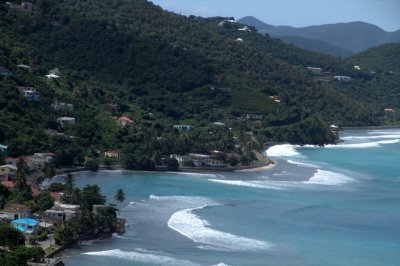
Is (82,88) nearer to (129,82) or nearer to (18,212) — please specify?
(129,82)

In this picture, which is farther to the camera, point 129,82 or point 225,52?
point 225,52

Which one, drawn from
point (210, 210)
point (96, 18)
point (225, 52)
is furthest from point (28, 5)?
point (210, 210)

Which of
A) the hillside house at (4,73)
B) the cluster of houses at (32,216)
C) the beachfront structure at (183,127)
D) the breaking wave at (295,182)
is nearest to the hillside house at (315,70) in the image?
the beachfront structure at (183,127)

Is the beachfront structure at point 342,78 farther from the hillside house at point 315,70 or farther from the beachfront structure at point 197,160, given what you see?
the beachfront structure at point 197,160

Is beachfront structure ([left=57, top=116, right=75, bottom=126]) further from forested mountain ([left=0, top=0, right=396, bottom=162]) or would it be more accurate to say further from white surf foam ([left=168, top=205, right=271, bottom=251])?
white surf foam ([left=168, top=205, right=271, bottom=251])

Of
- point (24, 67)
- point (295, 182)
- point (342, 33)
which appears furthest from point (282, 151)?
point (342, 33)

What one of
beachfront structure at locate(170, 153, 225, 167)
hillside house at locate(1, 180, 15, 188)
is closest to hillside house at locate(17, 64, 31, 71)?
beachfront structure at locate(170, 153, 225, 167)
